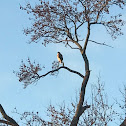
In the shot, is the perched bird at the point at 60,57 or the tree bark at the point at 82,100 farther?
the perched bird at the point at 60,57

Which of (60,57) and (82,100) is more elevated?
(60,57)

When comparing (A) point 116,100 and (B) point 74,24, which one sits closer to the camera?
(B) point 74,24

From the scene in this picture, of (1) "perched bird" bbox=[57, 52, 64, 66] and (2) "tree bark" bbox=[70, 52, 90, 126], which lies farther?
(1) "perched bird" bbox=[57, 52, 64, 66]

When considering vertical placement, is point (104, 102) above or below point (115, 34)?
below

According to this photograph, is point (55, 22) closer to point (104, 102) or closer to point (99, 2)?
point (99, 2)

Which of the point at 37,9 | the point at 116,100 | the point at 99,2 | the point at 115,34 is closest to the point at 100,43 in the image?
the point at 115,34

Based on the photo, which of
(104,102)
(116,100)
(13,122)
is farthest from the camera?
(116,100)

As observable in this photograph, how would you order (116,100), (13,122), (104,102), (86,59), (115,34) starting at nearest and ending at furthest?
1. (13,122)
2. (86,59)
3. (115,34)
4. (104,102)
5. (116,100)

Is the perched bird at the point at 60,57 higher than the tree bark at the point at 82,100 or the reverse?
higher

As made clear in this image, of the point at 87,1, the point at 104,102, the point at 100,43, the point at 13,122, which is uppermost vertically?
the point at 87,1

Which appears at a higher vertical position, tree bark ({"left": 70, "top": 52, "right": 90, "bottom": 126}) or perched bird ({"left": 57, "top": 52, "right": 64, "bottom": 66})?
perched bird ({"left": 57, "top": 52, "right": 64, "bottom": 66})

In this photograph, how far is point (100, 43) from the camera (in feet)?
34.9

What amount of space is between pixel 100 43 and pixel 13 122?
436 centimetres

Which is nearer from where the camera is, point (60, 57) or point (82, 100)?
point (82, 100)
